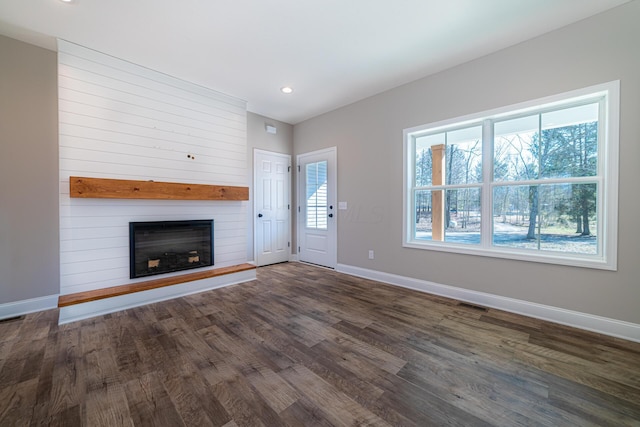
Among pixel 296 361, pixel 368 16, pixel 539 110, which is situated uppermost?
pixel 368 16

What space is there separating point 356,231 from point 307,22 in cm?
291

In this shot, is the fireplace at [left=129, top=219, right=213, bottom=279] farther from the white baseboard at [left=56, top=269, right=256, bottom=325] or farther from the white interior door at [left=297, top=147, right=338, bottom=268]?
the white interior door at [left=297, top=147, right=338, bottom=268]

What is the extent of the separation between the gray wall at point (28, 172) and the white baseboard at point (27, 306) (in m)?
0.05

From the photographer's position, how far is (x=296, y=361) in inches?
75.1

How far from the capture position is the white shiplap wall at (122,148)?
2779mm

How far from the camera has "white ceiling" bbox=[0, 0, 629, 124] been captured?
222 centimetres

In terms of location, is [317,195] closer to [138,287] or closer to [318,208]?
[318,208]

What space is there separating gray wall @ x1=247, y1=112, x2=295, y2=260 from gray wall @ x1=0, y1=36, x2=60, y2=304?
248cm

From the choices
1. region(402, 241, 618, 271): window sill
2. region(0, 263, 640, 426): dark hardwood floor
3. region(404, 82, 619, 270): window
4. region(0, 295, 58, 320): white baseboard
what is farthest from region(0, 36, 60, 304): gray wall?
region(402, 241, 618, 271): window sill

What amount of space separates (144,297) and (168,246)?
712 millimetres

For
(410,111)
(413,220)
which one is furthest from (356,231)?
(410,111)

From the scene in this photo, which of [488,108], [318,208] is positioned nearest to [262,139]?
[318,208]

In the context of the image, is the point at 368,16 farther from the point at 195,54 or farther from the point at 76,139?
the point at 76,139

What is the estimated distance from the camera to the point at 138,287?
9.89ft
